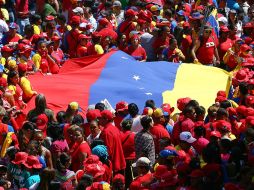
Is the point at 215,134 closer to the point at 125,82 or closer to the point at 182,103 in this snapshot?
the point at 182,103

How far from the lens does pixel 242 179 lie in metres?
14.0

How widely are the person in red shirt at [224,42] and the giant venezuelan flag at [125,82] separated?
104 centimetres

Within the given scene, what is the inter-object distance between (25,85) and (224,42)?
5.13 meters

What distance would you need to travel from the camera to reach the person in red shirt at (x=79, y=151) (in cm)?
1559

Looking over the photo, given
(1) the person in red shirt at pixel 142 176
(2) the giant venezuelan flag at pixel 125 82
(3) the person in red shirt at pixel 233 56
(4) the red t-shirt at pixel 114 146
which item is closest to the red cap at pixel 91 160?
(1) the person in red shirt at pixel 142 176

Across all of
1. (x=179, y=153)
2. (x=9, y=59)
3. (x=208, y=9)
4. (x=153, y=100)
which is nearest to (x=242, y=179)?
(x=179, y=153)

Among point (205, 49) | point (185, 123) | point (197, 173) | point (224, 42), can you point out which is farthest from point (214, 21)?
point (197, 173)

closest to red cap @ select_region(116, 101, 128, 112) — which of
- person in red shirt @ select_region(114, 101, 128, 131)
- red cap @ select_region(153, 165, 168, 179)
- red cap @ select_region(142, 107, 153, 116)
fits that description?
person in red shirt @ select_region(114, 101, 128, 131)

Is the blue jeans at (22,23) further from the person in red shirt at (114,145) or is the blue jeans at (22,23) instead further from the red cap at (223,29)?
the person in red shirt at (114,145)

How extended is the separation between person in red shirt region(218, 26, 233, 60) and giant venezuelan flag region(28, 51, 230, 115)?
1041 millimetres

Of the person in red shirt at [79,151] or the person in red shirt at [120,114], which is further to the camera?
the person in red shirt at [120,114]

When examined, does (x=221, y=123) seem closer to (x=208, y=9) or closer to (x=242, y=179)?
(x=242, y=179)

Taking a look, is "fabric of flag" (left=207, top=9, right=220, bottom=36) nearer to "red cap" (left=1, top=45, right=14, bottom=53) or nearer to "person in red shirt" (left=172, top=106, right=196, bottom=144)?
"red cap" (left=1, top=45, right=14, bottom=53)

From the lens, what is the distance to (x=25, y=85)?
61.4ft
